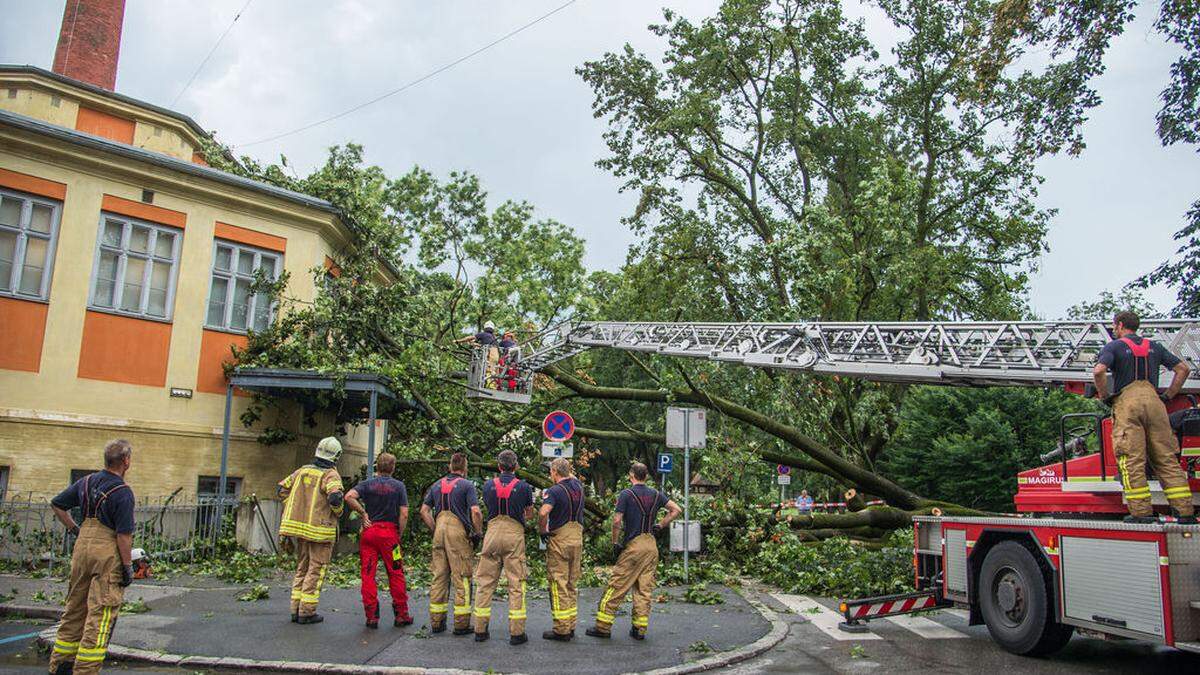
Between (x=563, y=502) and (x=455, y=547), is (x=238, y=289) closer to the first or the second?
(x=455, y=547)

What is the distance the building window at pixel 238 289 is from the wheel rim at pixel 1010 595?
13407mm

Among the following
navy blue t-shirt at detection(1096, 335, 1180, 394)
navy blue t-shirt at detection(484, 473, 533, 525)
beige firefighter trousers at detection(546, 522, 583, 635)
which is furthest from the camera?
navy blue t-shirt at detection(484, 473, 533, 525)

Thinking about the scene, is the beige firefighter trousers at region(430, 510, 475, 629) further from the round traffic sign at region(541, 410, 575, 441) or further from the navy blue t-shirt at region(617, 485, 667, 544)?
the round traffic sign at region(541, 410, 575, 441)

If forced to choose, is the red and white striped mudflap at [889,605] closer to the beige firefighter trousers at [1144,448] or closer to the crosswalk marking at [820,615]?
the crosswalk marking at [820,615]

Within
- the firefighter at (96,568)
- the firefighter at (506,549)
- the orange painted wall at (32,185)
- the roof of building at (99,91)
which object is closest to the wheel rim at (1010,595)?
the firefighter at (506,549)

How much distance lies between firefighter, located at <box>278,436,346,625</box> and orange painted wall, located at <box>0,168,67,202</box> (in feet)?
29.7

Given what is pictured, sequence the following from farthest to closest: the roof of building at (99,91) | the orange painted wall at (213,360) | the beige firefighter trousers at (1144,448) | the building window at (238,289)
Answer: the roof of building at (99,91), the building window at (238,289), the orange painted wall at (213,360), the beige firefighter trousers at (1144,448)

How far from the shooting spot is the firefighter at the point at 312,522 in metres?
8.12

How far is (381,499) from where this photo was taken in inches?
323

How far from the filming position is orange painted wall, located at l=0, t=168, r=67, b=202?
13453 millimetres

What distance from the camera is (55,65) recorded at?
73.0 feet

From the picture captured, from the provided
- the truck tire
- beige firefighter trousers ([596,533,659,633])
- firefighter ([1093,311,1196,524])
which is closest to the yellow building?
beige firefighter trousers ([596,533,659,633])

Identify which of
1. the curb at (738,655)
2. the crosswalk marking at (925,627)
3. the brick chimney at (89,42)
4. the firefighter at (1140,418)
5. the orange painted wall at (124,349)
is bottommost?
the curb at (738,655)

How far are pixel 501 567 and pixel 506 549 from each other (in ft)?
0.79
